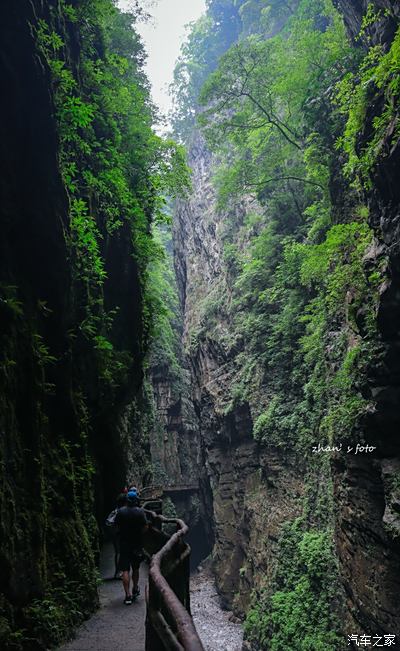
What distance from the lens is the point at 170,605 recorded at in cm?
277

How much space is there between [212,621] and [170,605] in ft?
61.3

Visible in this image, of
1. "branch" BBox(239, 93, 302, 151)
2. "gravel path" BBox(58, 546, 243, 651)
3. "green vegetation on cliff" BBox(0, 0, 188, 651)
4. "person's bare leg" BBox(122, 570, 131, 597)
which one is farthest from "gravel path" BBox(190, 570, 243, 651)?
"branch" BBox(239, 93, 302, 151)

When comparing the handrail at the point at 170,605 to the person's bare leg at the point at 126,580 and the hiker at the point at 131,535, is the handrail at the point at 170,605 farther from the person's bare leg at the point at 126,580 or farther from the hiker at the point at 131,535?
the person's bare leg at the point at 126,580

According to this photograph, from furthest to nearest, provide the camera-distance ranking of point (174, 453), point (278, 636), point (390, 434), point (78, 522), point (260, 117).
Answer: point (174, 453)
point (260, 117)
point (278, 636)
point (390, 434)
point (78, 522)

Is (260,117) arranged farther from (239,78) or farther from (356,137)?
(356,137)

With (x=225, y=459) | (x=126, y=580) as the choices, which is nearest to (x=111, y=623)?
(x=126, y=580)

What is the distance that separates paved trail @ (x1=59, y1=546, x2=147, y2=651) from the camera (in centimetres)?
496

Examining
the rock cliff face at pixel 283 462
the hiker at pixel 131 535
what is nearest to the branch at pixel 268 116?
the rock cliff face at pixel 283 462

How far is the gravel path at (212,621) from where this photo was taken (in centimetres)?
1573

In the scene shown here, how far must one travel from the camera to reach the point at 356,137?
966 centimetres

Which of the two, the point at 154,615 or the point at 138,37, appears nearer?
the point at 154,615

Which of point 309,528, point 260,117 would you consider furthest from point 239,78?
point 309,528

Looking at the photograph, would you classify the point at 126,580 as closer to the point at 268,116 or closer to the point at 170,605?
the point at 170,605

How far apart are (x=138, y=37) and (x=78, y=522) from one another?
785 inches
